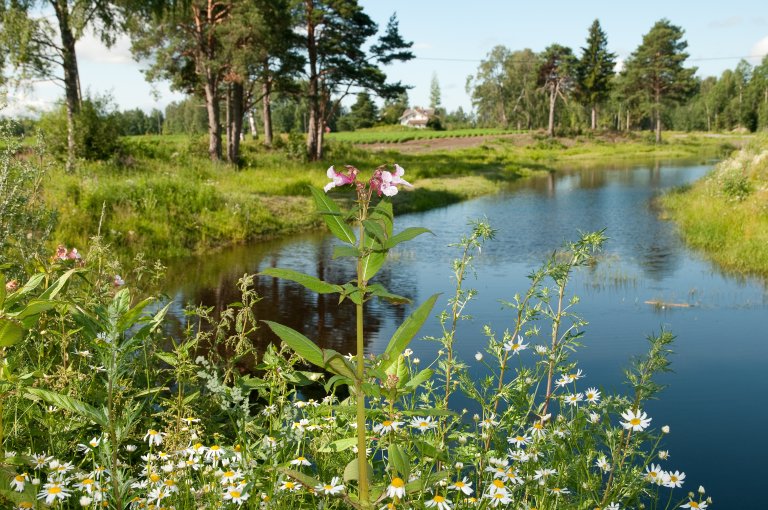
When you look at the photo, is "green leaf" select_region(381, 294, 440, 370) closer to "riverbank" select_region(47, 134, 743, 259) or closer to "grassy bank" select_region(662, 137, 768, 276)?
"riverbank" select_region(47, 134, 743, 259)

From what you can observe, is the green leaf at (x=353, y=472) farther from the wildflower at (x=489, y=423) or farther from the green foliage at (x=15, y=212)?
the green foliage at (x=15, y=212)

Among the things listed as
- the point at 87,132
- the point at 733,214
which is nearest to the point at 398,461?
the point at 733,214

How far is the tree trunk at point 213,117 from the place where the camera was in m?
22.0

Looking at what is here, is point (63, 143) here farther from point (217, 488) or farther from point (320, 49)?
point (217, 488)

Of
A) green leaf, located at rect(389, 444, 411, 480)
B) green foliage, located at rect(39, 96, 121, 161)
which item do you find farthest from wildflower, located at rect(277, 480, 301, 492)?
green foliage, located at rect(39, 96, 121, 161)

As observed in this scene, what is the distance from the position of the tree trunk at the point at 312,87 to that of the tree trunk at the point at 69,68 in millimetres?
11132

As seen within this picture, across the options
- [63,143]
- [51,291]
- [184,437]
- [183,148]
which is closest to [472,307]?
[184,437]

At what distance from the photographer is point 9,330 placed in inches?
83.4

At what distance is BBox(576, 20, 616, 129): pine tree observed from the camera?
64438mm

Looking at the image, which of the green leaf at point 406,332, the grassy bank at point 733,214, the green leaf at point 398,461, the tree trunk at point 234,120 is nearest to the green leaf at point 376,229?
the green leaf at point 406,332

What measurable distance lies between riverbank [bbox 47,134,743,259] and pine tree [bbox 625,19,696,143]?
35855mm

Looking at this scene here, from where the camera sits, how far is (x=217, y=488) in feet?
7.93

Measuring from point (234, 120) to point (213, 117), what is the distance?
1.72 metres

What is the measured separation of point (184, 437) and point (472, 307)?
6.24 m
